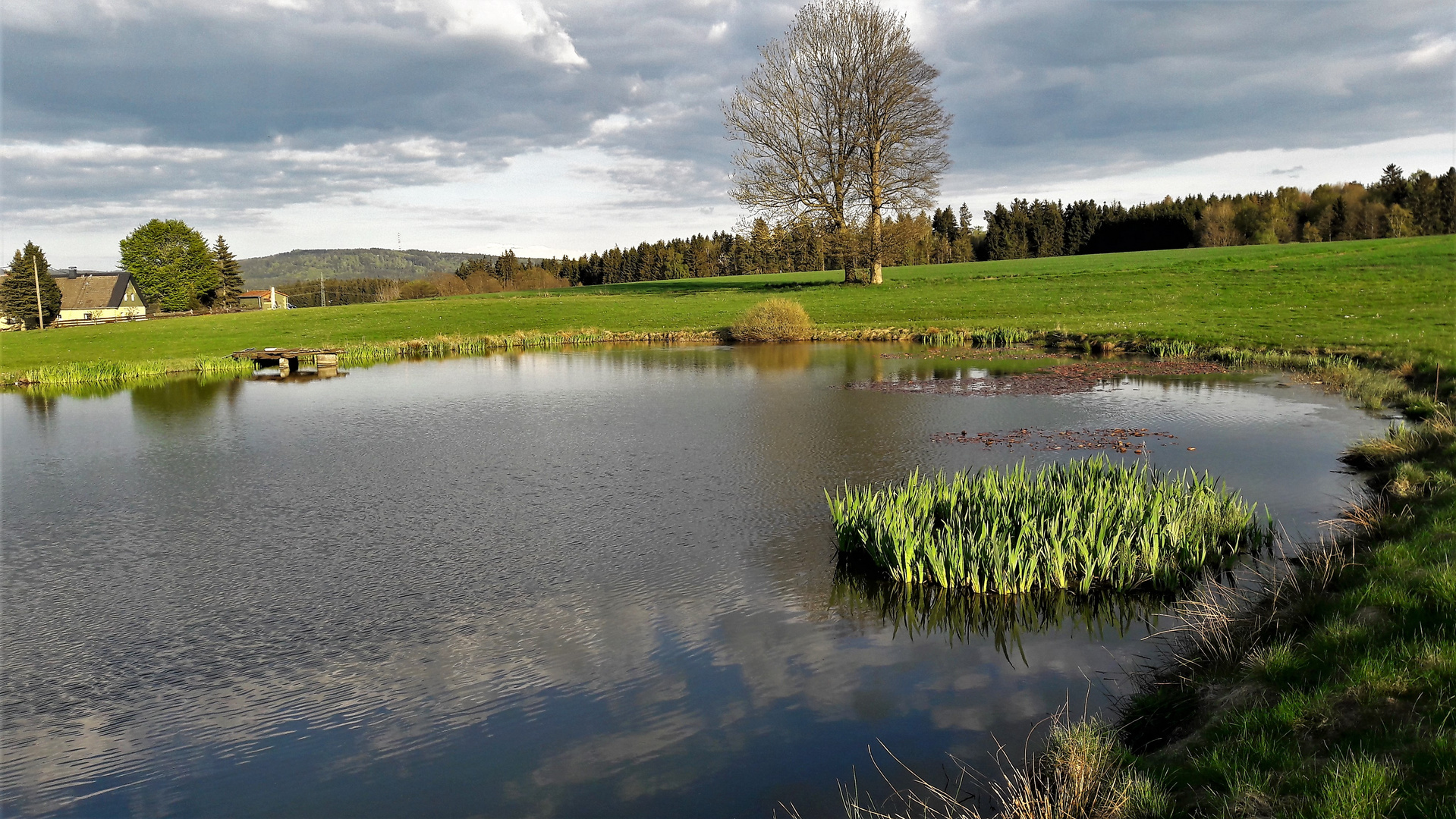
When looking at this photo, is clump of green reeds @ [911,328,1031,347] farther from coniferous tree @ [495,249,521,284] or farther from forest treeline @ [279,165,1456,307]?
coniferous tree @ [495,249,521,284]

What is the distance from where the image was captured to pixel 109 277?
10319 cm

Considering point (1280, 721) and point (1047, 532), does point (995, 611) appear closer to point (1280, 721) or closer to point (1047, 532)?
point (1047, 532)

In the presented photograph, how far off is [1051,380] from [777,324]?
15.5 metres

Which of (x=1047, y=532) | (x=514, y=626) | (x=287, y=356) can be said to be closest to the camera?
(x=514, y=626)

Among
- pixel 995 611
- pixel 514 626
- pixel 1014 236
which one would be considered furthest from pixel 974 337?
pixel 1014 236

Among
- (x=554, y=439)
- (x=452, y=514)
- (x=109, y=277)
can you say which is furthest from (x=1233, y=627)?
(x=109, y=277)

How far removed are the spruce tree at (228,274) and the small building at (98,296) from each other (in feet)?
28.0

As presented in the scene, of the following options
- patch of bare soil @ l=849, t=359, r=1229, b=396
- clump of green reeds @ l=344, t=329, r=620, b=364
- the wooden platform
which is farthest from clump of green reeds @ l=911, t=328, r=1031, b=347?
the wooden platform

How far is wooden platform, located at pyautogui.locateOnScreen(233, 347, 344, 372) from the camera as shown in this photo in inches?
1198

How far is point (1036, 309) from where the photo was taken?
39.2 m

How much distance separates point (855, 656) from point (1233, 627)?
9.61 ft

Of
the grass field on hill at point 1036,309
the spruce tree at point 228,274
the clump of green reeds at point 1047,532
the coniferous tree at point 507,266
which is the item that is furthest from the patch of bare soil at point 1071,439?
the coniferous tree at point 507,266

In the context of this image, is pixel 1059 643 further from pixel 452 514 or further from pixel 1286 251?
pixel 1286 251

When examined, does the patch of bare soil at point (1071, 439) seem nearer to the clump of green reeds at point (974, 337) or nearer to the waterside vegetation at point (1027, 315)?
the waterside vegetation at point (1027, 315)
